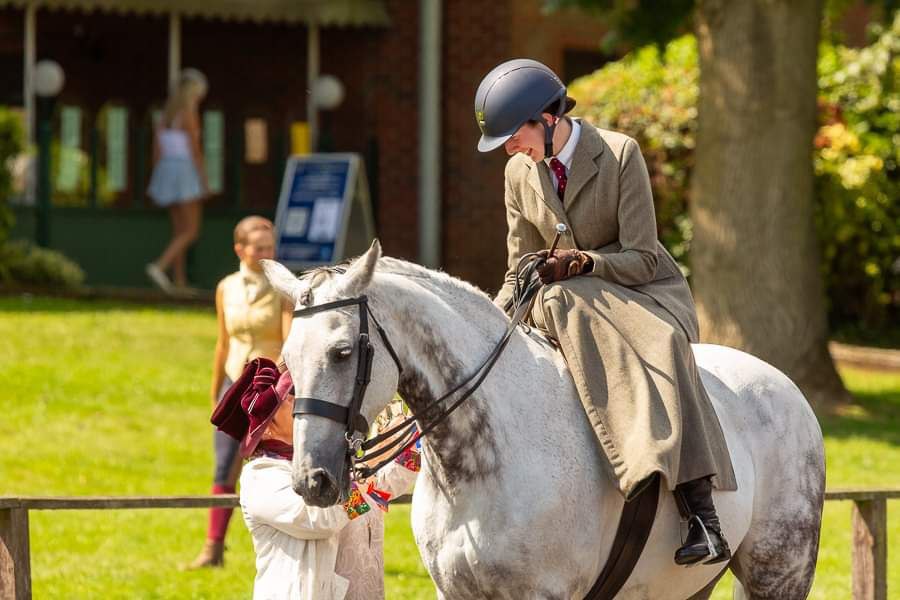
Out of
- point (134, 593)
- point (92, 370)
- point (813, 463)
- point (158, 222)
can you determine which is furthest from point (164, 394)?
point (813, 463)

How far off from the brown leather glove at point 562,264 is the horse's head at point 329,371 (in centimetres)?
71

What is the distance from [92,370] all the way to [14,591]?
22.4 feet

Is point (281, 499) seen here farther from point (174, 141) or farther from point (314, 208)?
point (174, 141)

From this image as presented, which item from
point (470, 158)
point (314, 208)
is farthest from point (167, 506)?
point (470, 158)

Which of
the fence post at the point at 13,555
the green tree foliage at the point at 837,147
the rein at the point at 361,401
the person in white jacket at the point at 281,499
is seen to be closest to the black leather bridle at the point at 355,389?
the rein at the point at 361,401

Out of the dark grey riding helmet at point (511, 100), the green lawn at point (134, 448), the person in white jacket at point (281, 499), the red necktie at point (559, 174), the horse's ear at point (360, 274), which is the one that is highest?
the dark grey riding helmet at point (511, 100)

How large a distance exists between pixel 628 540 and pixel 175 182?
523 inches

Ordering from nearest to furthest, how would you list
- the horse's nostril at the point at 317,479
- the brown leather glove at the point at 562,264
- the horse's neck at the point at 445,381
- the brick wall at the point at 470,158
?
1. the horse's nostril at the point at 317,479
2. the horse's neck at the point at 445,381
3. the brown leather glove at the point at 562,264
4. the brick wall at the point at 470,158

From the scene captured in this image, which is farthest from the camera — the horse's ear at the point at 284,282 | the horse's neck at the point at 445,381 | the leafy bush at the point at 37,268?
the leafy bush at the point at 37,268

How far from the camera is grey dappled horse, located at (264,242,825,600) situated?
187 inches

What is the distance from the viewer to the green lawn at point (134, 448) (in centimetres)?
924

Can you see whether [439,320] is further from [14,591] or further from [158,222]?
[158,222]

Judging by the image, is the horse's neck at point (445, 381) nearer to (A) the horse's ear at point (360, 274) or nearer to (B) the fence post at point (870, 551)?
(A) the horse's ear at point (360, 274)

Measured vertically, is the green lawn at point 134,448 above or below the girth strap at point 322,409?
below
